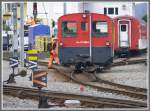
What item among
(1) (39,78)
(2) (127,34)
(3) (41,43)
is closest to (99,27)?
(1) (39,78)

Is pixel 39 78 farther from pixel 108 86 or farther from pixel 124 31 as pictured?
pixel 124 31

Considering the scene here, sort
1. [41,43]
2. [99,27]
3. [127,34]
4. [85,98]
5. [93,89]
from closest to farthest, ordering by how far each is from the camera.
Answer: [85,98] < [93,89] < [99,27] < [127,34] < [41,43]

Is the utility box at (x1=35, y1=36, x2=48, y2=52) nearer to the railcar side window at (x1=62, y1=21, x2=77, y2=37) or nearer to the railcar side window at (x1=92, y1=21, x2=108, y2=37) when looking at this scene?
the railcar side window at (x1=62, y1=21, x2=77, y2=37)

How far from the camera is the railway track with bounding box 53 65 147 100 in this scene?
42.9ft

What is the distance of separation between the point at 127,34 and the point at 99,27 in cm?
1007

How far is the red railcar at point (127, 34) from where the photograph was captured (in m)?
29.1

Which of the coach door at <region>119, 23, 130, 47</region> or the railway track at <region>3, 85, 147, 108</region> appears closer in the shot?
the railway track at <region>3, 85, 147, 108</region>

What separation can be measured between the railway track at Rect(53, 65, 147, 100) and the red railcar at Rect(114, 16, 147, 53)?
32.1 feet

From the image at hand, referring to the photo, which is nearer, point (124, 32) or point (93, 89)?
point (93, 89)

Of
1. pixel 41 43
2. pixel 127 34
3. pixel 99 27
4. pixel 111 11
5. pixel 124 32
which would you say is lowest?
pixel 41 43

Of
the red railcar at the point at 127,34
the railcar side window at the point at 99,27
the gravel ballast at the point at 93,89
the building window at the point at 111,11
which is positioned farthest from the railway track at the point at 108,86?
the building window at the point at 111,11

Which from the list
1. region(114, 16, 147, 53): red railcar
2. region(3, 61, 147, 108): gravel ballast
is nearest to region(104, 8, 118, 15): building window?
region(114, 16, 147, 53): red railcar

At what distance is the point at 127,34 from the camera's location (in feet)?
96.2

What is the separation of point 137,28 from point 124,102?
1855 centimetres
